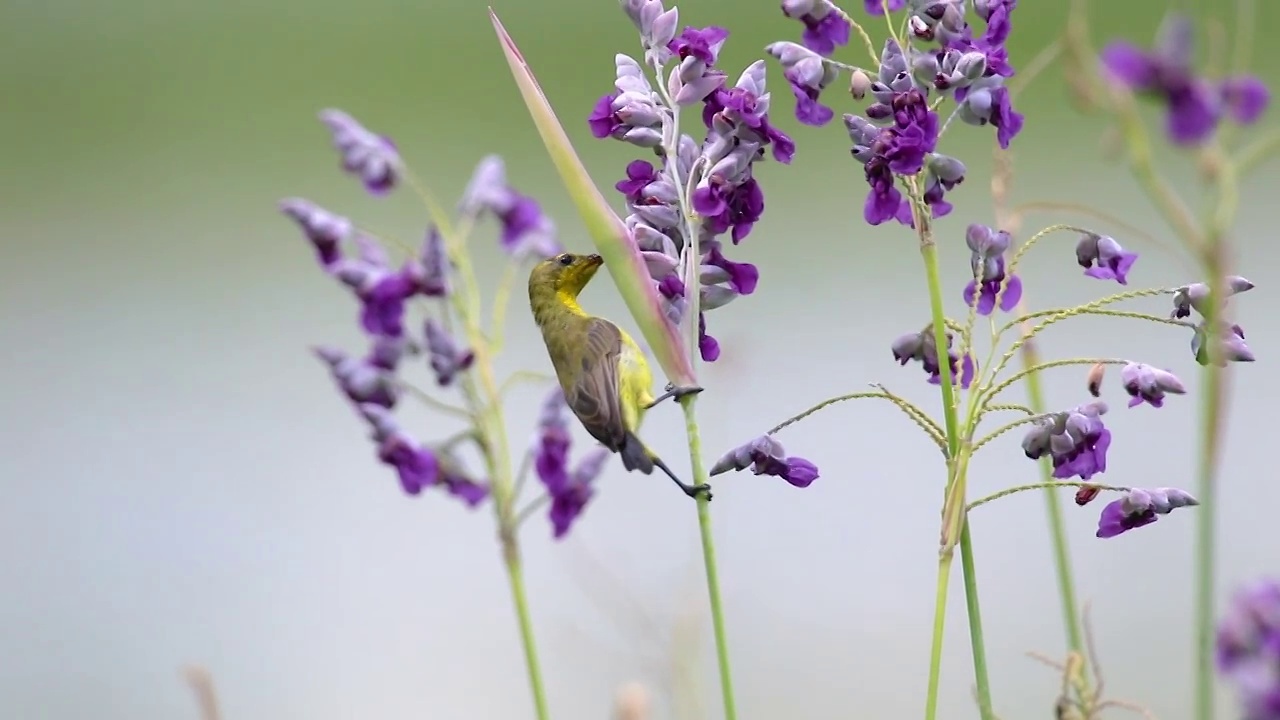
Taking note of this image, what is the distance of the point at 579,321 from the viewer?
3.21 ft

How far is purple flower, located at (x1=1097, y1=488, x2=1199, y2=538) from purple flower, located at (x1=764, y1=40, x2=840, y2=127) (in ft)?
0.70

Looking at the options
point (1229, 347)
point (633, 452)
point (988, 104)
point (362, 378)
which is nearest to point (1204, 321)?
point (1229, 347)

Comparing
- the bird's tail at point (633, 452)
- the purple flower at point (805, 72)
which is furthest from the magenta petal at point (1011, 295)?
the bird's tail at point (633, 452)

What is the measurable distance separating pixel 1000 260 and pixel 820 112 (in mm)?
109

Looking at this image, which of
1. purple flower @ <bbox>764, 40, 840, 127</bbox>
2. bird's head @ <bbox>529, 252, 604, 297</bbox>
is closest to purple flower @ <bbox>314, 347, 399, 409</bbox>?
bird's head @ <bbox>529, 252, 604, 297</bbox>

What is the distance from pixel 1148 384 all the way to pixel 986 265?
91 mm

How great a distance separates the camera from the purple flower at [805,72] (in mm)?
608

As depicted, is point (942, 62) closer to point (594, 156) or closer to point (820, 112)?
point (820, 112)

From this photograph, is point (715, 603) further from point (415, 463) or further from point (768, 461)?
point (415, 463)

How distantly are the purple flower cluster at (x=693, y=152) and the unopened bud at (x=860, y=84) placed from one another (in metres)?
0.04

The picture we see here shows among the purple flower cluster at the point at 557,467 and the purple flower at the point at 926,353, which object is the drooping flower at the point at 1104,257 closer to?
the purple flower at the point at 926,353

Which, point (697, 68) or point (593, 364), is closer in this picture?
point (697, 68)

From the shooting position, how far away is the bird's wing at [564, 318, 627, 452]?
842mm

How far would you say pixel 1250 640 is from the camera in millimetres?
336
